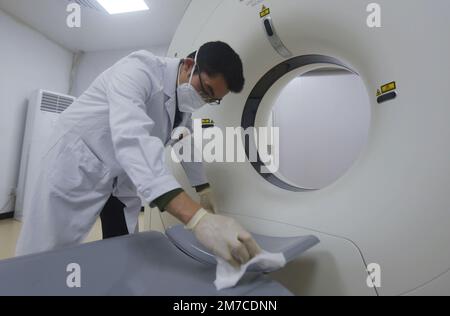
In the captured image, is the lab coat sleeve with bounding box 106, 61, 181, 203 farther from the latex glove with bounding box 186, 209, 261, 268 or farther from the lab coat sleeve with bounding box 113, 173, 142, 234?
the lab coat sleeve with bounding box 113, 173, 142, 234

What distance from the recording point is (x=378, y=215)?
1.74ft

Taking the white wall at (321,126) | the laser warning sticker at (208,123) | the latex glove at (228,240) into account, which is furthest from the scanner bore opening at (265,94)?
the white wall at (321,126)

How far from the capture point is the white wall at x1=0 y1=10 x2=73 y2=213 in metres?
2.46

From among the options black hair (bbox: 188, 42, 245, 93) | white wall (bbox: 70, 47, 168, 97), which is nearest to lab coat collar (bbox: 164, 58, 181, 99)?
black hair (bbox: 188, 42, 245, 93)

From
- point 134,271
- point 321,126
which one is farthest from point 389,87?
point 321,126

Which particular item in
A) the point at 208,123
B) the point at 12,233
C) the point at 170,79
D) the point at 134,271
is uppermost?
the point at 170,79

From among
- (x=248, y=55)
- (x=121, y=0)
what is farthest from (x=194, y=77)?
(x=121, y=0)

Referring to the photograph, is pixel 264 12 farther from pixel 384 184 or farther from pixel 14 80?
pixel 14 80

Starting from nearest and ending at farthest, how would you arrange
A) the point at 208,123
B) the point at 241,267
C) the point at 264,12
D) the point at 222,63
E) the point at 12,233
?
the point at 241,267 → the point at 222,63 → the point at 264,12 → the point at 208,123 → the point at 12,233

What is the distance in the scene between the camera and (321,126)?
1.92 metres

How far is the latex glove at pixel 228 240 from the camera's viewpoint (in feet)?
1.57

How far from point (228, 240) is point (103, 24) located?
2.75 m

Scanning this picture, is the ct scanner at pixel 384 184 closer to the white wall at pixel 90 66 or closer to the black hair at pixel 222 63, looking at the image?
the black hair at pixel 222 63

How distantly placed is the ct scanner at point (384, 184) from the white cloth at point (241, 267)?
15 cm
